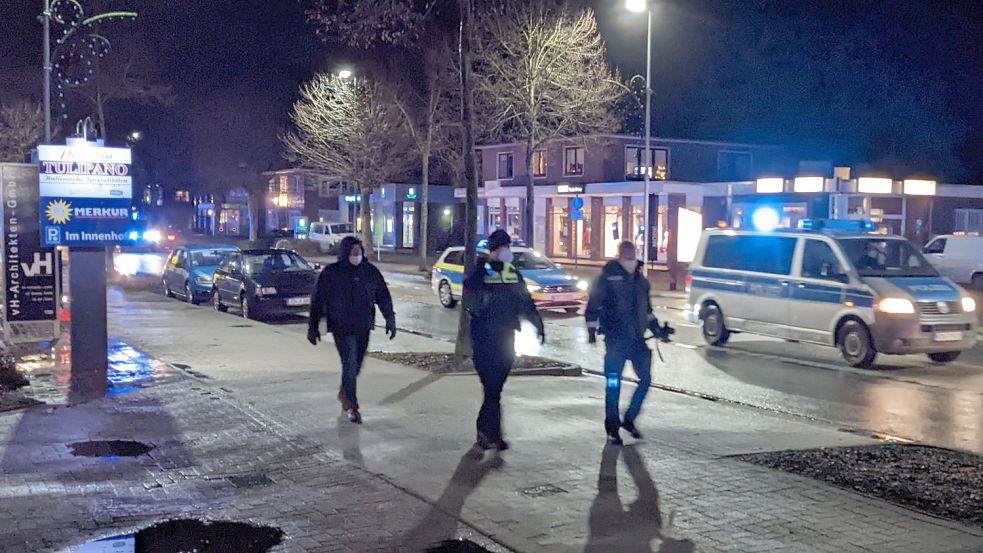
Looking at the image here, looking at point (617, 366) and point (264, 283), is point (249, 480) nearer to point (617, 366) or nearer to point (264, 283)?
point (617, 366)

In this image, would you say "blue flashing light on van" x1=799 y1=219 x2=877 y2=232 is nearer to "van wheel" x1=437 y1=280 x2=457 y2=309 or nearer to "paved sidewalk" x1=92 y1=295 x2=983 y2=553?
"paved sidewalk" x1=92 y1=295 x2=983 y2=553

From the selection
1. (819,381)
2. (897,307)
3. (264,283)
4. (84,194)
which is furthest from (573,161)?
(84,194)

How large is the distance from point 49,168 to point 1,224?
139 inches

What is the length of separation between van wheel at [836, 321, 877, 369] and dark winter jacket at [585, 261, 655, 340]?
6801 mm

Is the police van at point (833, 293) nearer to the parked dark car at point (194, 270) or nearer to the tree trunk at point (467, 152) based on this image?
the tree trunk at point (467, 152)

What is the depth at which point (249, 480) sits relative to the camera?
23.8 feet

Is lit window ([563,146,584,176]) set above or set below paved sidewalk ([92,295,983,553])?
above

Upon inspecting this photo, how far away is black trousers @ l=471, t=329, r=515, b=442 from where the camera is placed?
26.6 ft

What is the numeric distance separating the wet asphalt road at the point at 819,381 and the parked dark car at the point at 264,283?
4.67 ft

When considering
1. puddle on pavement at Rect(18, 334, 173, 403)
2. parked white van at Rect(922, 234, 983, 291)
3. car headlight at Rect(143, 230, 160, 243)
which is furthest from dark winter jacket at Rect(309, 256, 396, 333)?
car headlight at Rect(143, 230, 160, 243)

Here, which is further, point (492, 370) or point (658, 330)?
point (658, 330)

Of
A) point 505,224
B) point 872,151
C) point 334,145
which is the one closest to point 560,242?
point 505,224

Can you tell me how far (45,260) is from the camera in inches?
581

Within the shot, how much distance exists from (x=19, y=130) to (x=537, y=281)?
30.4 m
